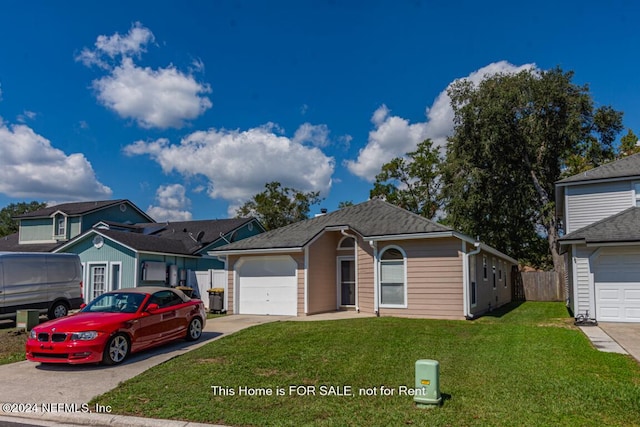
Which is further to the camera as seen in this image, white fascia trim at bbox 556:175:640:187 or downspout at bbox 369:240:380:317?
white fascia trim at bbox 556:175:640:187

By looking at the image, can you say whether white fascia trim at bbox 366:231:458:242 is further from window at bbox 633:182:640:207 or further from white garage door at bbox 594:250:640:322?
window at bbox 633:182:640:207

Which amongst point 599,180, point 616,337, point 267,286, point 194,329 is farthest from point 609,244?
point 194,329

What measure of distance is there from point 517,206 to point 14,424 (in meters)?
31.3

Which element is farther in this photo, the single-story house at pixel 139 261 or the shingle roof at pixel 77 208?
the shingle roof at pixel 77 208

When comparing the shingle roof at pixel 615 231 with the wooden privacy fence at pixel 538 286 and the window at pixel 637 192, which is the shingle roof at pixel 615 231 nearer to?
the window at pixel 637 192

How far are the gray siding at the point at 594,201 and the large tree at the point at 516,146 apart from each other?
12783 millimetres

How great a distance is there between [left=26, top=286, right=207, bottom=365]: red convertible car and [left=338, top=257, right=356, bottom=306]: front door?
26.6 ft

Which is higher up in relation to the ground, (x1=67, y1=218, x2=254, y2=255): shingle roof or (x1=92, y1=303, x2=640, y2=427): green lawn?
(x1=67, y1=218, x2=254, y2=255): shingle roof

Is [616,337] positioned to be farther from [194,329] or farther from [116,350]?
[116,350]

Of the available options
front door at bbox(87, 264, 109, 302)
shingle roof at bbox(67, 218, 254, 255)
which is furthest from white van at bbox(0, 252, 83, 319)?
front door at bbox(87, 264, 109, 302)

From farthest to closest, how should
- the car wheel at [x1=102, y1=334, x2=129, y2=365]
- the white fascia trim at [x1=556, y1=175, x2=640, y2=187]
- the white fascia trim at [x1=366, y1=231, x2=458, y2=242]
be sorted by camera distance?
the white fascia trim at [x1=556, y1=175, x2=640, y2=187] → the white fascia trim at [x1=366, y1=231, x2=458, y2=242] → the car wheel at [x1=102, y1=334, x2=129, y2=365]

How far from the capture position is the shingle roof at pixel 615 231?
43.8ft

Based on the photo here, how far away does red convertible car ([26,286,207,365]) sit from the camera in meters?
8.06

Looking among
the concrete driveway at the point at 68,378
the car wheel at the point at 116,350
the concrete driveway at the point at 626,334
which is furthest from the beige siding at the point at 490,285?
Answer: the car wheel at the point at 116,350
